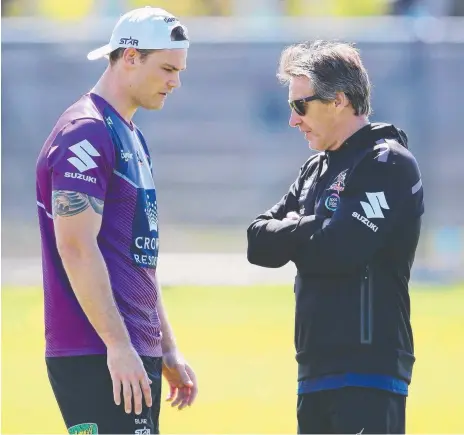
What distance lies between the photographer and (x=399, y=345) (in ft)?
12.2

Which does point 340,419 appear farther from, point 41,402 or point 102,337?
point 41,402

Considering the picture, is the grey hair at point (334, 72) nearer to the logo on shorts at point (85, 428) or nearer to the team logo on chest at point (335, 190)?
the team logo on chest at point (335, 190)

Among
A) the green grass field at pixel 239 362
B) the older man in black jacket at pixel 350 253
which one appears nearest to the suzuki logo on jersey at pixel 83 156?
the older man in black jacket at pixel 350 253

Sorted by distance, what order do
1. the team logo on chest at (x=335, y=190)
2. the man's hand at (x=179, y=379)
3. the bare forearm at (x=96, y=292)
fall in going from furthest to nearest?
the man's hand at (x=179, y=379), the team logo on chest at (x=335, y=190), the bare forearm at (x=96, y=292)

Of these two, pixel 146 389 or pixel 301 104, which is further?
pixel 301 104

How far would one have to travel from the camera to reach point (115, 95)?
3.76 meters

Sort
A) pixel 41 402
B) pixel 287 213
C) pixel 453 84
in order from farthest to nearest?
pixel 453 84 < pixel 41 402 < pixel 287 213

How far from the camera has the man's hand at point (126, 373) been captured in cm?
345

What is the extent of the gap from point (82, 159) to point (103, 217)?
23 cm

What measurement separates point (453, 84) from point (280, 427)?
12114 mm

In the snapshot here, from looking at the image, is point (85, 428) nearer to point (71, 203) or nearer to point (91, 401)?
point (91, 401)

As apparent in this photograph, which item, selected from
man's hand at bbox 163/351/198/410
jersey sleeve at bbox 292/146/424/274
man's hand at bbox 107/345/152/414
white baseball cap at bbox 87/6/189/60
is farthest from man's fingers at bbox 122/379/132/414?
white baseball cap at bbox 87/6/189/60

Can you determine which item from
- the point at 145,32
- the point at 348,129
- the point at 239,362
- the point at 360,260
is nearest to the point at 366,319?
the point at 360,260

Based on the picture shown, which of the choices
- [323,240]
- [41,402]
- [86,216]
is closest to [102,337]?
[86,216]
